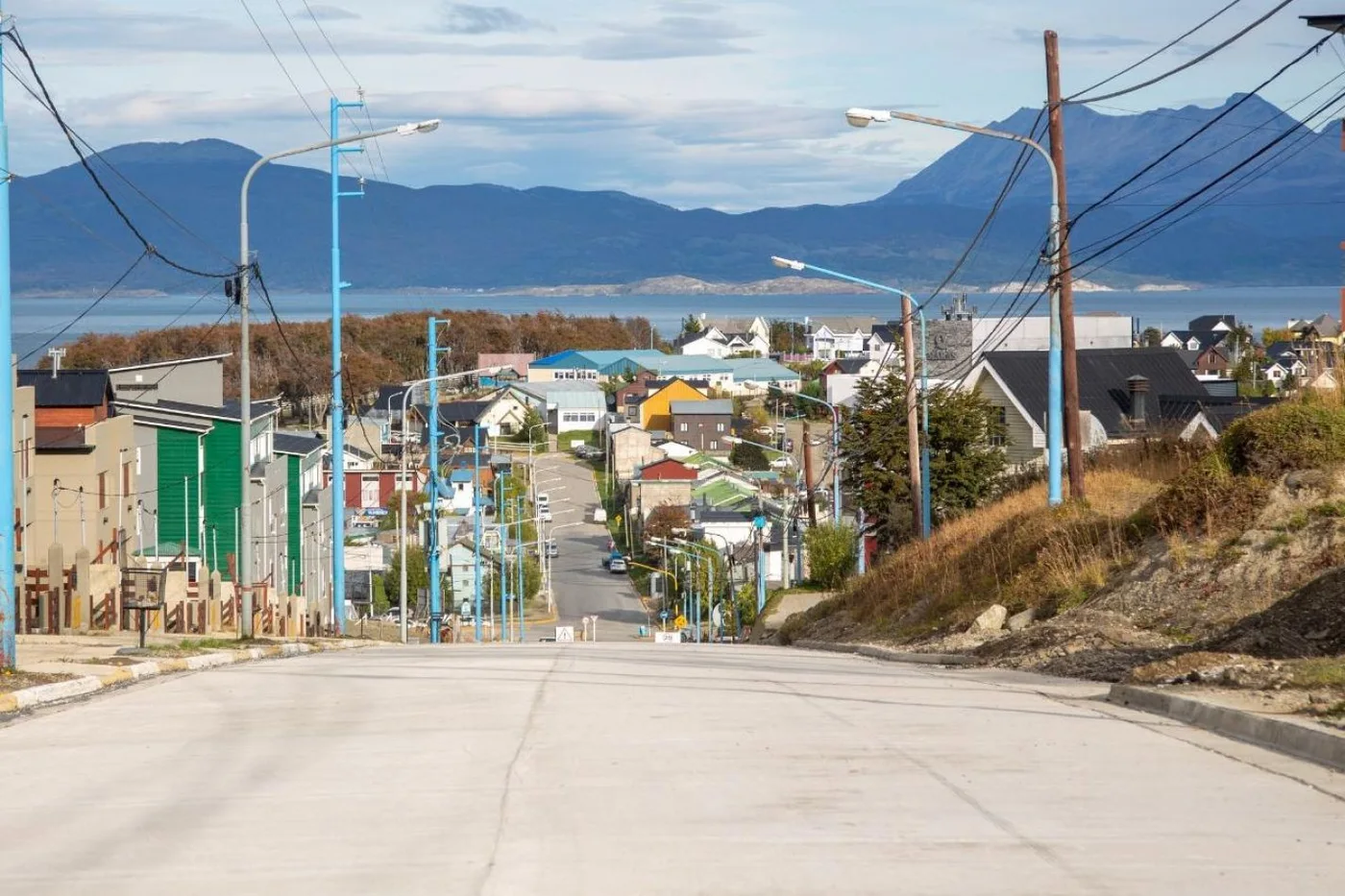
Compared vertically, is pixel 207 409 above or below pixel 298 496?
above

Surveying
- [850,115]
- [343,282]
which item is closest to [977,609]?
[850,115]

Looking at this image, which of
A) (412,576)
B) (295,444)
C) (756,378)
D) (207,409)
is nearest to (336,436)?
(207,409)

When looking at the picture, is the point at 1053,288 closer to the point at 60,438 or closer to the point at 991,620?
the point at 991,620

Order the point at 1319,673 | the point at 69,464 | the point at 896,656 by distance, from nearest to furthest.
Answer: the point at 1319,673
the point at 896,656
the point at 69,464

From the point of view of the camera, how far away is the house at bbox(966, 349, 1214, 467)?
189ft

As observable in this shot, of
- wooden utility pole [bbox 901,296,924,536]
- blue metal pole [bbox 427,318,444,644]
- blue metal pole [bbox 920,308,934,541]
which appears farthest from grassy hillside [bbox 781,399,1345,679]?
blue metal pole [bbox 427,318,444,644]

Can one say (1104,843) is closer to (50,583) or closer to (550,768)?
(550,768)

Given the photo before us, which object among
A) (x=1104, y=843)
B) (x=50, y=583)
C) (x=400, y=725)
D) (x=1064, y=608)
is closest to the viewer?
(x=1104, y=843)

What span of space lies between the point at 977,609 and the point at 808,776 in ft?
51.7

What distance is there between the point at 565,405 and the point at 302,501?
324 ft

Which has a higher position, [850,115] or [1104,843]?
[850,115]

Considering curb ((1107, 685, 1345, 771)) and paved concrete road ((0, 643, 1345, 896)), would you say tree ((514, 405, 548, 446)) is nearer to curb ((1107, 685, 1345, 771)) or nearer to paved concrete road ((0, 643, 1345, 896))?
paved concrete road ((0, 643, 1345, 896))

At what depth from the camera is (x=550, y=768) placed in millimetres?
10703

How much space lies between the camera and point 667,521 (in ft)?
301
